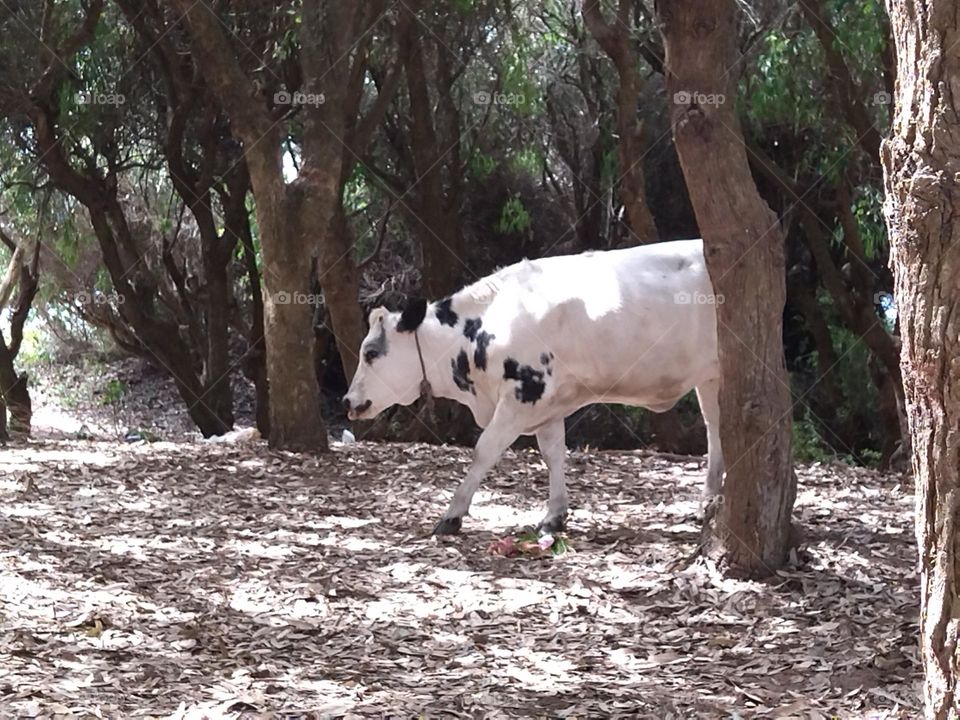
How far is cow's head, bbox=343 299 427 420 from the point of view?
9180 millimetres

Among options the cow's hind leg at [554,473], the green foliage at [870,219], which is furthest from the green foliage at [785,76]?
the cow's hind leg at [554,473]

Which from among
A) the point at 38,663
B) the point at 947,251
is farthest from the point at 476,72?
the point at 947,251

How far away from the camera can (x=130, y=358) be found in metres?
27.5

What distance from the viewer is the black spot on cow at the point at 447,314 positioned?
9039 millimetres

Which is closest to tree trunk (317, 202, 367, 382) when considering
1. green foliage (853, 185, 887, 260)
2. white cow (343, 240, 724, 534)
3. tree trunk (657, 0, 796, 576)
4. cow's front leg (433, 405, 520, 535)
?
white cow (343, 240, 724, 534)

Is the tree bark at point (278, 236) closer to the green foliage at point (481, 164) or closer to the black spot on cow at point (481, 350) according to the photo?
the black spot on cow at point (481, 350)

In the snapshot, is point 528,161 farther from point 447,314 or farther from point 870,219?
point 447,314

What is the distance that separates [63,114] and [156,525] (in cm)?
853

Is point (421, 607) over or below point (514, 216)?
below

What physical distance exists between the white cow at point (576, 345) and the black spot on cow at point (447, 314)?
A: 109 millimetres

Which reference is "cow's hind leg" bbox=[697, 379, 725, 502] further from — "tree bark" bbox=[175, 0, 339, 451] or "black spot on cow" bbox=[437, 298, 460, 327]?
"tree bark" bbox=[175, 0, 339, 451]

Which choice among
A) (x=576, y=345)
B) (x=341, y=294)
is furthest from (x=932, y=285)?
(x=341, y=294)

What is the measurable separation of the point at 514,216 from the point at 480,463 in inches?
435

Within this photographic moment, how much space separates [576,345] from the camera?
8.45 metres
